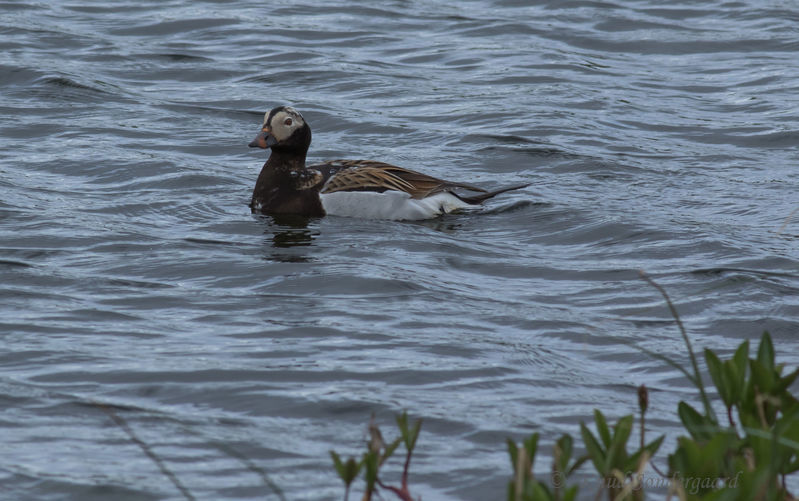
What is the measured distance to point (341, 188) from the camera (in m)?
10.4

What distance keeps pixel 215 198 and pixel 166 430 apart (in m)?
5.46

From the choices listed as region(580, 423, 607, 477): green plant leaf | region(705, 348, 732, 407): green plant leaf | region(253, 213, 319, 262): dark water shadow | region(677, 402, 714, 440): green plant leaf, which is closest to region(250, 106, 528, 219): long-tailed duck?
region(253, 213, 319, 262): dark water shadow

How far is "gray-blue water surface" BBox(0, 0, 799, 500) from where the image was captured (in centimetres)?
571

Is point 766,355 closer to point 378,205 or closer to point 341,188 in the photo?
point 378,205

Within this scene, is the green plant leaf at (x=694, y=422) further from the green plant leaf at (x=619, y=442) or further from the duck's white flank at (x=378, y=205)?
the duck's white flank at (x=378, y=205)

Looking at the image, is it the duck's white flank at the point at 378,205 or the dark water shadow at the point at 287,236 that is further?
the duck's white flank at the point at 378,205

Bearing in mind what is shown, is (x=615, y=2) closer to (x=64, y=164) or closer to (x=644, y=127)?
(x=644, y=127)

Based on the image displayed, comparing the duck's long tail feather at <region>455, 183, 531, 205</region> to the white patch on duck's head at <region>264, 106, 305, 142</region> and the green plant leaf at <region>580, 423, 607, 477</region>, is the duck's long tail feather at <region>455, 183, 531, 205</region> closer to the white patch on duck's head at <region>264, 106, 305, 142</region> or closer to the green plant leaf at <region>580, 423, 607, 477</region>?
the white patch on duck's head at <region>264, 106, 305, 142</region>

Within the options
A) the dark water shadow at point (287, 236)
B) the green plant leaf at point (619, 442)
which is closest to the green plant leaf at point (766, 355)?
the green plant leaf at point (619, 442)

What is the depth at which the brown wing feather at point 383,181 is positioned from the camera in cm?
1038

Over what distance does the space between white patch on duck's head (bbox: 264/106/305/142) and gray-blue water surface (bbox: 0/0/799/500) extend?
664 mm

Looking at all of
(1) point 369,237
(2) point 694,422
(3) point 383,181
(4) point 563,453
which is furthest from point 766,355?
(3) point 383,181

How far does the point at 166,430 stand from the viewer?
18.2 feet

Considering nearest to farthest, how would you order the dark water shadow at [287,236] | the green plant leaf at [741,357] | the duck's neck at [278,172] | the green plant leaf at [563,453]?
1. the green plant leaf at [563,453]
2. the green plant leaf at [741,357]
3. the dark water shadow at [287,236]
4. the duck's neck at [278,172]
